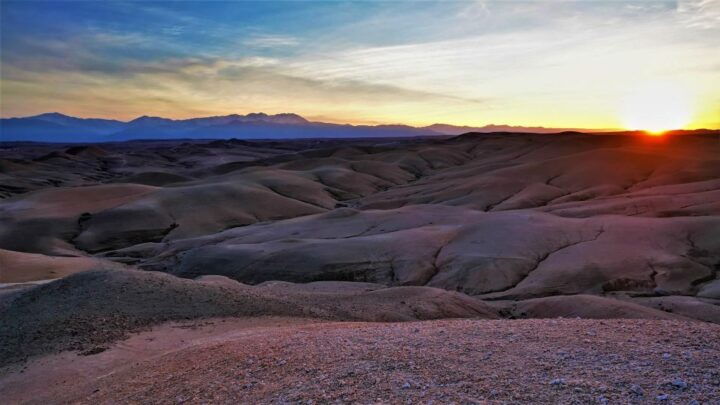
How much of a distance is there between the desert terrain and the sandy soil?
1.5 inches

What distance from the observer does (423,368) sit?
7.31 meters

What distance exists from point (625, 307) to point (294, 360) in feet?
36.7

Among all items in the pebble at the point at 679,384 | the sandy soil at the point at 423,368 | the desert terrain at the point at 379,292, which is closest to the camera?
the pebble at the point at 679,384

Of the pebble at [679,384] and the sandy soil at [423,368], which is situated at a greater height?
the pebble at [679,384]

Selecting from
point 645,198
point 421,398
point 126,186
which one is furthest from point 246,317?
point 126,186

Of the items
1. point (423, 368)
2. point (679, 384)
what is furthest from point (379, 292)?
point (679, 384)

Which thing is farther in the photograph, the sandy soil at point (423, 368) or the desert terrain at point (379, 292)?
the desert terrain at point (379, 292)

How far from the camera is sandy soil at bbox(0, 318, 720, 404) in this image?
6371 mm

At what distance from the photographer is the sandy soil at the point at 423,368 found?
6.37 m

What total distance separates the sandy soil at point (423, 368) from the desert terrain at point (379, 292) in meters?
0.04

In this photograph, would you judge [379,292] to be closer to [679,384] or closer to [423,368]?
[423,368]

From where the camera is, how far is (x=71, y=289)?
51.7 ft

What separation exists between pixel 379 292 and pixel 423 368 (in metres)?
9.54

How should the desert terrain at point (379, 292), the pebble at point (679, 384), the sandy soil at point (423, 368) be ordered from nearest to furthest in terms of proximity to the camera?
1. the pebble at point (679, 384)
2. the sandy soil at point (423, 368)
3. the desert terrain at point (379, 292)
